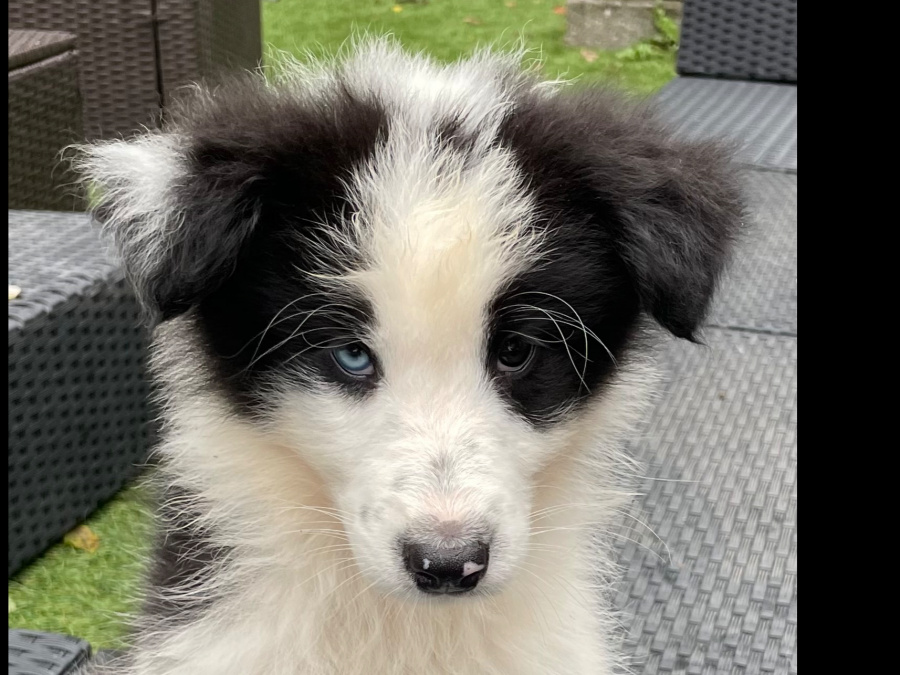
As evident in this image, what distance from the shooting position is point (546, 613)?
1.91m

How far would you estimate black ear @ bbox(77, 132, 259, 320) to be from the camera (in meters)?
1.55

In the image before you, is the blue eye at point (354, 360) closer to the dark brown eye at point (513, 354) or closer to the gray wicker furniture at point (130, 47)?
the dark brown eye at point (513, 354)

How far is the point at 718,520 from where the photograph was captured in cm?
258

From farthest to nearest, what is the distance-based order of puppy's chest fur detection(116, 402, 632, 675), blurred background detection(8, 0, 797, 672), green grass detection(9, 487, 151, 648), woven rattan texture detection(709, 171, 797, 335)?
woven rattan texture detection(709, 171, 797, 335), green grass detection(9, 487, 151, 648), blurred background detection(8, 0, 797, 672), puppy's chest fur detection(116, 402, 632, 675)

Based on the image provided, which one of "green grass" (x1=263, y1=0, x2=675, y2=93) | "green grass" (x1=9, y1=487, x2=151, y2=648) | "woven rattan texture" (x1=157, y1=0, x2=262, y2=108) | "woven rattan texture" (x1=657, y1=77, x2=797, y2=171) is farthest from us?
"green grass" (x1=263, y1=0, x2=675, y2=93)

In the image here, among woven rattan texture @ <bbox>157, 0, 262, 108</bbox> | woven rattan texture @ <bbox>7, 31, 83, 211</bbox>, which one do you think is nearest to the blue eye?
woven rattan texture @ <bbox>7, 31, 83, 211</bbox>

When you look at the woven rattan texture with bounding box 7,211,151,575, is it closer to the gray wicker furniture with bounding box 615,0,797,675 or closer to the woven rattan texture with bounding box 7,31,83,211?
the woven rattan texture with bounding box 7,31,83,211

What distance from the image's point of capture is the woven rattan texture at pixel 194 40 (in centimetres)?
476

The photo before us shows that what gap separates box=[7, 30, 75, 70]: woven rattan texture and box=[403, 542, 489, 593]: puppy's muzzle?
2.89m

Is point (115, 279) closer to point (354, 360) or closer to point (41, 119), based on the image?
point (41, 119)

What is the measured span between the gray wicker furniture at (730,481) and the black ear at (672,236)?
0.20 meters

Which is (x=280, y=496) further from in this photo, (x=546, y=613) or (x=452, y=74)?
(x=452, y=74)
